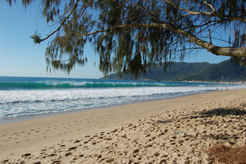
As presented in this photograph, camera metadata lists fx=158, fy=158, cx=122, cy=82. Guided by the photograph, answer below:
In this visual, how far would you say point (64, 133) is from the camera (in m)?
4.33

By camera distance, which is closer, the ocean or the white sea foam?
the white sea foam

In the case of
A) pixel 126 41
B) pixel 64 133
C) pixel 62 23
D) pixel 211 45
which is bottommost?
pixel 64 133

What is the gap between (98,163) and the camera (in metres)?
2.29

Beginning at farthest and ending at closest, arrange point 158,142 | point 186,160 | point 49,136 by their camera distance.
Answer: point 49,136 → point 158,142 → point 186,160

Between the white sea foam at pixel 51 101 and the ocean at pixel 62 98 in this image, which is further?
the ocean at pixel 62 98

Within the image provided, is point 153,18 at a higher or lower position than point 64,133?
higher

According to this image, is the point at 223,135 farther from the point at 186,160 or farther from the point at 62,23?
the point at 62,23

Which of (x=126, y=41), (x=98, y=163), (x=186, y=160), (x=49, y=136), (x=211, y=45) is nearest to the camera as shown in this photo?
(x=211, y=45)

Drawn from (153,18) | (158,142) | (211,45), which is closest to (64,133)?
(158,142)

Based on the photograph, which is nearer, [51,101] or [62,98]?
[51,101]

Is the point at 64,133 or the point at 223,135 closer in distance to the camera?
the point at 223,135

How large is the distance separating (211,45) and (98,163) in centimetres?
221

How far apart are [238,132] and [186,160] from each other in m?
1.61

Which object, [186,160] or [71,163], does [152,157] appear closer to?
[186,160]
